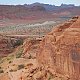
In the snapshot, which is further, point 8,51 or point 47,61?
point 8,51

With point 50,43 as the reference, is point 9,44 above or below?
below

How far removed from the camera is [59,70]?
1739 cm

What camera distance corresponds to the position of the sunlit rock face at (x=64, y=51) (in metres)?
15.4

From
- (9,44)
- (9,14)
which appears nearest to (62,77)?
(9,44)

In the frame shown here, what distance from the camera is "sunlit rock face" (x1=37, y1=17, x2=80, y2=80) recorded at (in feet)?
50.7

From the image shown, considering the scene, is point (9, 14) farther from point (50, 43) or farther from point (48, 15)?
point (50, 43)

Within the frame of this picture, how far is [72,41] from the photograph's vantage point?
15891mm

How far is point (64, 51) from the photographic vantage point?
651 inches

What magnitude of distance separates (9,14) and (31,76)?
123m

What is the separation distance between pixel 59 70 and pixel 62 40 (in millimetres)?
1651

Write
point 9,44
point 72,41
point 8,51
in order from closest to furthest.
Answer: point 72,41 → point 8,51 → point 9,44

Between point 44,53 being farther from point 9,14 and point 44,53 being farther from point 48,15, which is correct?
point 48,15

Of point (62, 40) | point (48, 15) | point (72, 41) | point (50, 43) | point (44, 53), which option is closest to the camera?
point (72, 41)

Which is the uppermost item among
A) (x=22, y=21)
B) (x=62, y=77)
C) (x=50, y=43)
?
(x=50, y=43)
